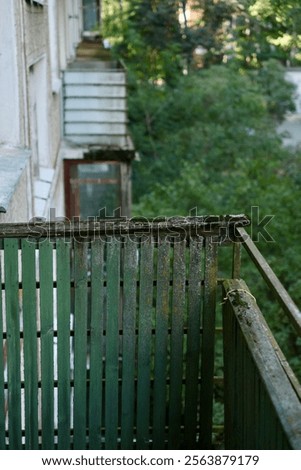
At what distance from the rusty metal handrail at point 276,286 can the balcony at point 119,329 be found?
0.08 ft

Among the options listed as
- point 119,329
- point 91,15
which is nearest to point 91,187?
point 119,329

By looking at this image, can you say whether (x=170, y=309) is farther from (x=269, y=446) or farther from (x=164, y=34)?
(x=164, y=34)

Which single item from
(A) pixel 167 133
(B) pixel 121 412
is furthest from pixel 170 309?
(A) pixel 167 133

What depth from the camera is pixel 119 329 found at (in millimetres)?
4238

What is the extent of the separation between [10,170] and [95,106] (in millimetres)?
6686

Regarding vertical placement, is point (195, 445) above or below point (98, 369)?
below

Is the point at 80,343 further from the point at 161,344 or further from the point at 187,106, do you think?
the point at 187,106

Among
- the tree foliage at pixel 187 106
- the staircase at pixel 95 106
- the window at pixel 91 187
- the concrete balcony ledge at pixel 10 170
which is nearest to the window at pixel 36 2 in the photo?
the concrete balcony ledge at pixel 10 170

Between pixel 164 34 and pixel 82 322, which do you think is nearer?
pixel 82 322

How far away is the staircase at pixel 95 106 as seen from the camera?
1154 centimetres

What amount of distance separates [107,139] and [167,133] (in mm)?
10019

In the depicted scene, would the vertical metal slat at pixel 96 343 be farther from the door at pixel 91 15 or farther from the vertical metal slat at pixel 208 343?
the door at pixel 91 15

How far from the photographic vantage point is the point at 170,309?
4.45 m

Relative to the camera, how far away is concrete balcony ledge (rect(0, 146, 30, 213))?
4.23 meters
